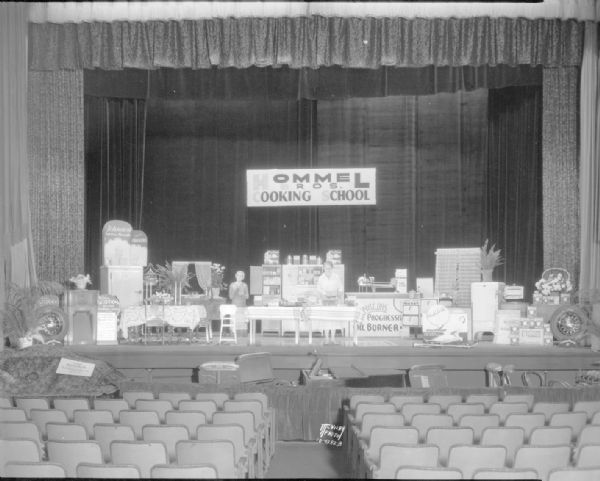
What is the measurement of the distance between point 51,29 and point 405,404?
9.27 meters

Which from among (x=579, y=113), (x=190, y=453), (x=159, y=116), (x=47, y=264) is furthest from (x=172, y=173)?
(x=190, y=453)

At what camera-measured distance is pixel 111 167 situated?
55.4 ft

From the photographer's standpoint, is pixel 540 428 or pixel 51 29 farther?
pixel 51 29

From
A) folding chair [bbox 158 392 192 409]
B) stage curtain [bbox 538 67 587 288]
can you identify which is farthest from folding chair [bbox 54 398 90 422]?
stage curtain [bbox 538 67 587 288]

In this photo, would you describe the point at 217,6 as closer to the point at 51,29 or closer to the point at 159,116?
the point at 51,29

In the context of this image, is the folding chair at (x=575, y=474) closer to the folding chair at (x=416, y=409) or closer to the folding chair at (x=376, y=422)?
the folding chair at (x=376, y=422)

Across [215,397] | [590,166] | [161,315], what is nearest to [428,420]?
[215,397]

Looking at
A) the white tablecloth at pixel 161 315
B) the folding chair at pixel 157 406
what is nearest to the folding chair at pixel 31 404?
the folding chair at pixel 157 406

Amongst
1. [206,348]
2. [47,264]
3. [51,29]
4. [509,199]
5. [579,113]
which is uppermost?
[51,29]

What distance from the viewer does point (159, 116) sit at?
17.5m

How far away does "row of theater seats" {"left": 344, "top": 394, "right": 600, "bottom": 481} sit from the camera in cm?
520

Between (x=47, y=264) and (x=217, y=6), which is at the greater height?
(x=217, y=6)

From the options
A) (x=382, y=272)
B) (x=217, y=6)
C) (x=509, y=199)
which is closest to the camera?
(x=217, y=6)

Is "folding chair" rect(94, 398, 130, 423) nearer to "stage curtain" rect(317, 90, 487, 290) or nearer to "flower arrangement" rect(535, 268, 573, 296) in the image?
"flower arrangement" rect(535, 268, 573, 296)
